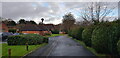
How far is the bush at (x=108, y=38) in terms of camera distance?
7684 mm

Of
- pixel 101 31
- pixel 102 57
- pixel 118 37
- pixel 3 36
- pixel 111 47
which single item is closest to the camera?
pixel 118 37

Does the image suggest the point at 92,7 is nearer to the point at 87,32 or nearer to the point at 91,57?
the point at 87,32

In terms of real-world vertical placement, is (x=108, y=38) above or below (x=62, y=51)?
above

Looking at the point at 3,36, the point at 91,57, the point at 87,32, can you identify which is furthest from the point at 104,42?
the point at 3,36

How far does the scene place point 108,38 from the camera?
8711 mm

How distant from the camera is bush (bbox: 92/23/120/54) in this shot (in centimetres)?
768

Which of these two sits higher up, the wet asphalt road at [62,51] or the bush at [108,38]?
the bush at [108,38]

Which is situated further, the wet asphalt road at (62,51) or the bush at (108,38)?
the wet asphalt road at (62,51)

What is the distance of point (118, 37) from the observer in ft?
24.2

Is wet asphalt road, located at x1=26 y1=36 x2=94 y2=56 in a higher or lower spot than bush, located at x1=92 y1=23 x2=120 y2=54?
lower

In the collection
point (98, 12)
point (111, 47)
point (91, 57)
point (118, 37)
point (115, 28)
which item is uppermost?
point (98, 12)

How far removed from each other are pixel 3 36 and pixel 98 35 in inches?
840

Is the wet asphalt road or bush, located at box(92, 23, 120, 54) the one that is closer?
bush, located at box(92, 23, 120, 54)

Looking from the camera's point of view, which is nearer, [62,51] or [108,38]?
[108,38]
